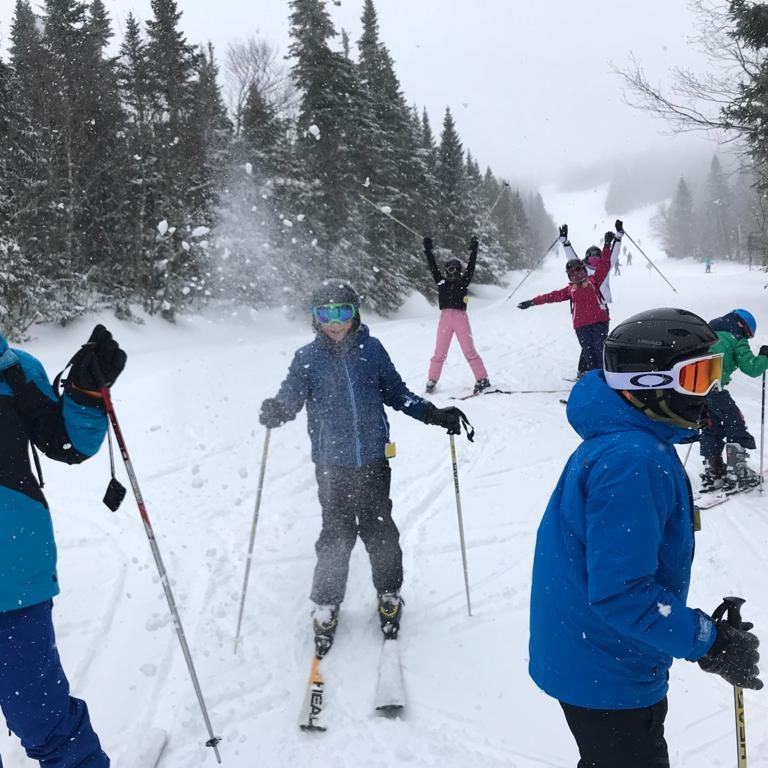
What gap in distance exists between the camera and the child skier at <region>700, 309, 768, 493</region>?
220 inches

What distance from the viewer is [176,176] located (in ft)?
60.9

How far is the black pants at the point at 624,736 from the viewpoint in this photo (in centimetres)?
185

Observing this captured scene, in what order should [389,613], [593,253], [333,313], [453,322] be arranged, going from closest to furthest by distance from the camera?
[333,313]
[389,613]
[453,322]
[593,253]

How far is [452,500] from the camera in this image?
6.07 metres

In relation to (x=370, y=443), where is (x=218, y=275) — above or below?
above

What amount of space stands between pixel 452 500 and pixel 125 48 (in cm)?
2409

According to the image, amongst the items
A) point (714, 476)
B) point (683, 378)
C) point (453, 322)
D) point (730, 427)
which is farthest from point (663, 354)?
point (453, 322)

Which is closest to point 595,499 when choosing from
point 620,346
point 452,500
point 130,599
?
point 620,346

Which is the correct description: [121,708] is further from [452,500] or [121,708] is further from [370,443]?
[452,500]

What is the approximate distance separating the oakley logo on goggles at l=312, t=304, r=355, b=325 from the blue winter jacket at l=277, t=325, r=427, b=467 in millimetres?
126

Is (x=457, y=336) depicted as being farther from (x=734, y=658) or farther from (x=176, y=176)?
(x=176, y=176)

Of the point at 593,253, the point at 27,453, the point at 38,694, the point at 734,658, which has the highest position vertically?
the point at 593,253

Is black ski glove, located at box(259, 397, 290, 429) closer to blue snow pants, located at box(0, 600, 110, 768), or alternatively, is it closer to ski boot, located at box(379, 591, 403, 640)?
ski boot, located at box(379, 591, 403, 640)

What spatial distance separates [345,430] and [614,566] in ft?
7.60
